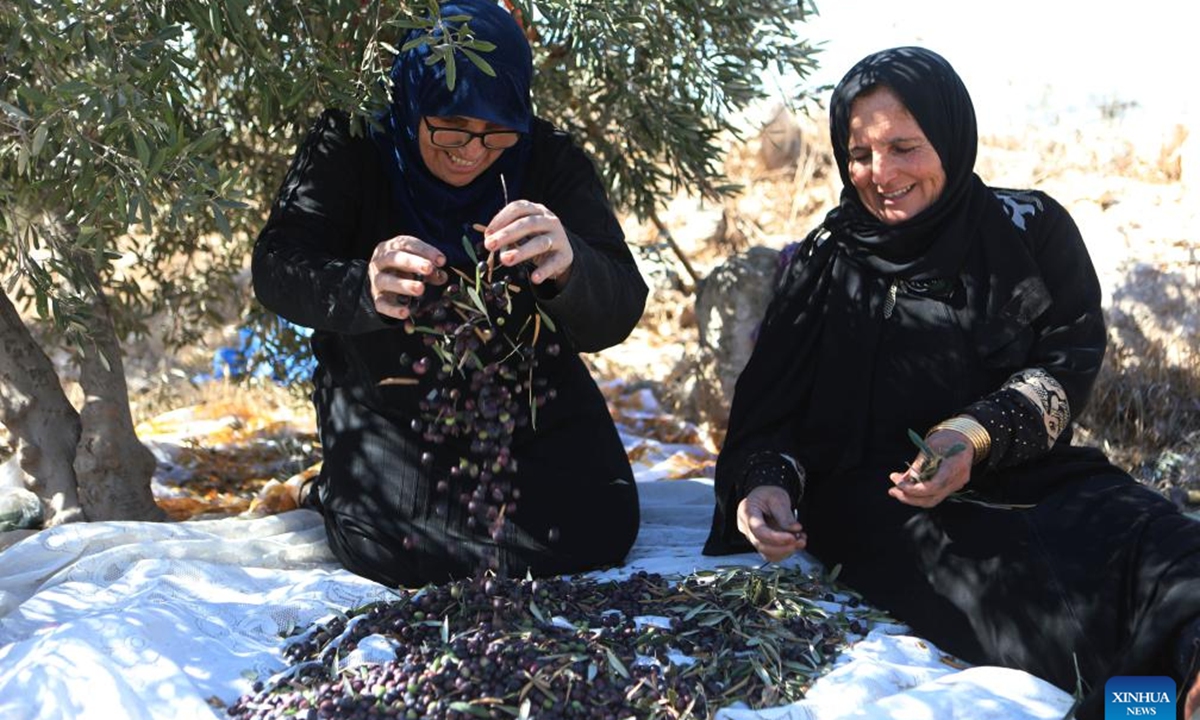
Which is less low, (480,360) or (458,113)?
(458,113)

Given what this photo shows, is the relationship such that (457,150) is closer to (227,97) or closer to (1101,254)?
(227,97)

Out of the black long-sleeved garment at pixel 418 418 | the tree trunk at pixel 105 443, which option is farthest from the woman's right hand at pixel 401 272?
the tree trunk at pixel 105 443

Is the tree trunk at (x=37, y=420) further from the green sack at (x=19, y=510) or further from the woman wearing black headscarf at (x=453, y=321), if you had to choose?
the woman wearing black headscarf at (x=453, y=321)

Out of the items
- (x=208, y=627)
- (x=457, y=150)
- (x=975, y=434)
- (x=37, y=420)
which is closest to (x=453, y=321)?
(x=457, y=150)

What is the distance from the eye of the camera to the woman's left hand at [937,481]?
99.7 inches

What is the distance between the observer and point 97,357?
11.9ft

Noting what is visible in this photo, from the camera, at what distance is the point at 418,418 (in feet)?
10.1

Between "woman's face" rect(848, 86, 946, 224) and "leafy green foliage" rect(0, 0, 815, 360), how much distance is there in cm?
82

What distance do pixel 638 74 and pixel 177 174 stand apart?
1.78 meters

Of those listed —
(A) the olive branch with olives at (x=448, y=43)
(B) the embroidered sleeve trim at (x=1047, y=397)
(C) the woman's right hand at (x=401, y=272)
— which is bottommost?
(B) the embroidered sleeve trim at (x=1047, y=397)

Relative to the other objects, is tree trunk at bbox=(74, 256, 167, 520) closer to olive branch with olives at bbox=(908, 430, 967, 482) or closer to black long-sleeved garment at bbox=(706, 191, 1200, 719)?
black long-sleeved garment at bbox=(706, 191, 1200, 719)

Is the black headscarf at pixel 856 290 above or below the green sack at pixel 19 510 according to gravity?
above

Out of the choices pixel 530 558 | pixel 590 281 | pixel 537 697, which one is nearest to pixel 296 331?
pixel 530 558

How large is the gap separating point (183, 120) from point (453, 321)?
1.23m
